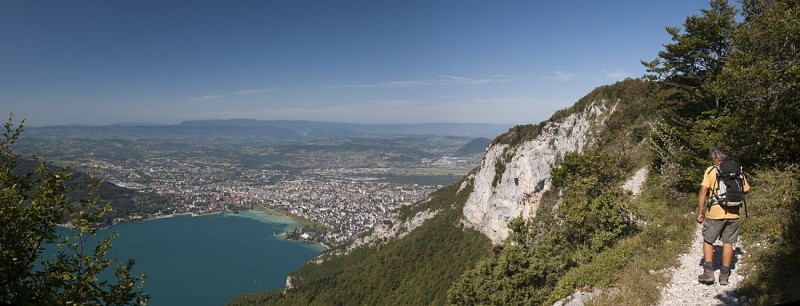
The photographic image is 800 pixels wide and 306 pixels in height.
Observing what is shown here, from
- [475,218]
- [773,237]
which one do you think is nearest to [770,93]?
[773,237]

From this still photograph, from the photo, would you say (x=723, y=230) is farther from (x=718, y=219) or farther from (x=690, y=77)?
(x=690, y=77)

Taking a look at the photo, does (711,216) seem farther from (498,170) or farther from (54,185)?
(498,170)

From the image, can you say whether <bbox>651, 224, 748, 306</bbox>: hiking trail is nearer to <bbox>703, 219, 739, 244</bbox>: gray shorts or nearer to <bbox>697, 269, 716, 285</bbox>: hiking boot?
<bbox>697, 269, 716, 285</bbox>: hiking boot

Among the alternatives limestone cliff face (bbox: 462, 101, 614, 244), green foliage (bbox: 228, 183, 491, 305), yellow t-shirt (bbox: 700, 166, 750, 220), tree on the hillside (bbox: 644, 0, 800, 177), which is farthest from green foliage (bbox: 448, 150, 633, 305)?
green foliage (bbox: 228, 183, 491, 305)

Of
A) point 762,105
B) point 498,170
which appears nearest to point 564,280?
point 762,105

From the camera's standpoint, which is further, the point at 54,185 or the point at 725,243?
the point at 54,185
